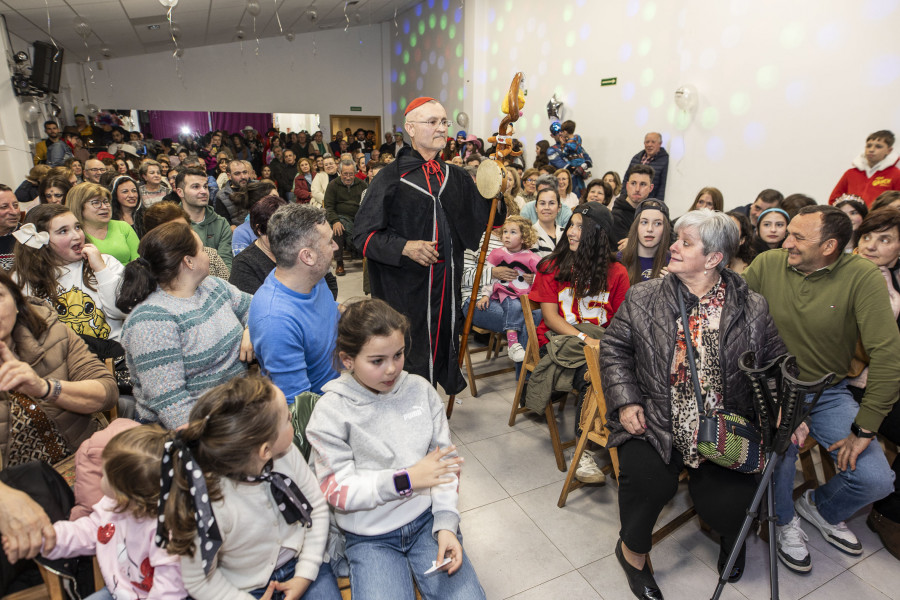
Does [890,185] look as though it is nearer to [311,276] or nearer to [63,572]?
[311,276]

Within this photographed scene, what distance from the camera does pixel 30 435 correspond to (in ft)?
4.92

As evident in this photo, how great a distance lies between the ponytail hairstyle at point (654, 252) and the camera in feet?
8.98

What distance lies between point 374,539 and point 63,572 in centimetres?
77

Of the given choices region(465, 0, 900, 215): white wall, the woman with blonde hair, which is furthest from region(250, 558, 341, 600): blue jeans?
region(465, 0, 900, 215): white wall

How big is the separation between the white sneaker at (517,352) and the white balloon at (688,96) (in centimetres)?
414

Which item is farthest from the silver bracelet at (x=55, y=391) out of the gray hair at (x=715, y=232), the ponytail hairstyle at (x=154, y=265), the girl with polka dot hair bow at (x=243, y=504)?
the gray hair at (x=715, y=232)

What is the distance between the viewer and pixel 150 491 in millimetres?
1047

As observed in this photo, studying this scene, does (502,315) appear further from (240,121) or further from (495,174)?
(240,121)

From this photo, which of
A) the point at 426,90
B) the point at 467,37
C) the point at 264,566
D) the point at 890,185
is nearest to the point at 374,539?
the point at 264,566

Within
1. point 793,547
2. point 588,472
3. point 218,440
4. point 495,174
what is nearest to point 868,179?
point 793,547

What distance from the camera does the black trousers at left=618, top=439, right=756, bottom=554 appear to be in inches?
70.3

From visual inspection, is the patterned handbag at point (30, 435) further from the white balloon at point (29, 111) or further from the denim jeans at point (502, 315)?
the white balloon at point (29, 111)

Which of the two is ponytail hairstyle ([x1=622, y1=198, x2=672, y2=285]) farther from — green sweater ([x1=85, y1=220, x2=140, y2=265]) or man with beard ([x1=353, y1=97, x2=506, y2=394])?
green sweater ([x1=85, y1=220, x2=140, y2=265])

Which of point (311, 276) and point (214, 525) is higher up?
point (311, 276)
